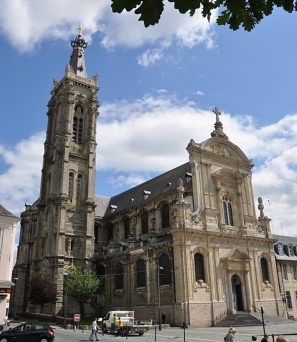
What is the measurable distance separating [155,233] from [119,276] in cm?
661

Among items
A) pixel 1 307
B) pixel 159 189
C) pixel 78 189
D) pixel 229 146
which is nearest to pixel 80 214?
pixel 78 189

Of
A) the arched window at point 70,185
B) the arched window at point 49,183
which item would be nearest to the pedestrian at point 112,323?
the arched window at point 70,185

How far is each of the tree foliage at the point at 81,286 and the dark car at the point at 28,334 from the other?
20830 millimetres

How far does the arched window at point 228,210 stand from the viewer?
4512cm

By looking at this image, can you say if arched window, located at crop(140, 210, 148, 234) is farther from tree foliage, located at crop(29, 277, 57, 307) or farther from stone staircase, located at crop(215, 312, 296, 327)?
stone staircase, located at crop(215, 312, 296, 327)

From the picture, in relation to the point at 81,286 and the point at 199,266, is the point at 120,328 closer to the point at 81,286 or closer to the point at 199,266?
the point at 199,266

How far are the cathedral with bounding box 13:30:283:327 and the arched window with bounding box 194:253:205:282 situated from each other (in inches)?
5.9

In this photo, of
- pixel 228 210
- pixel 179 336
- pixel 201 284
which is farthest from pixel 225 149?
pixel 179 336

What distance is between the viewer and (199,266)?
130ft

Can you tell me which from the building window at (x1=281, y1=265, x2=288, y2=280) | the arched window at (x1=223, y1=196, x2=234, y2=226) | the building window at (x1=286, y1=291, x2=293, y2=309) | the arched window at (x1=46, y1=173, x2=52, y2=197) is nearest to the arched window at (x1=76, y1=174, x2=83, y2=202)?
the arched window at (x1=46, y1=173, x2=52, y2=197)

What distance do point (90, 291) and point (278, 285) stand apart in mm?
22052

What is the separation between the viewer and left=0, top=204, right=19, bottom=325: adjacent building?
26656 mm

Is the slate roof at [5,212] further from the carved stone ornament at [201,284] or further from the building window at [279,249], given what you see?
the building window at [279,249]

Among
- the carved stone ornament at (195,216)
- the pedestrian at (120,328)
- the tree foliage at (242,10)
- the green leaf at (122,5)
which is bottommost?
the pedestrian at (120,328)
